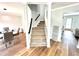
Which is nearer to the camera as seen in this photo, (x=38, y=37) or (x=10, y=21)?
(x=38, y=37)

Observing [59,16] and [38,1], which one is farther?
[59,16]

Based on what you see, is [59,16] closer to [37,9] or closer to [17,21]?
[37,9]

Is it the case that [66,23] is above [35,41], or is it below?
above

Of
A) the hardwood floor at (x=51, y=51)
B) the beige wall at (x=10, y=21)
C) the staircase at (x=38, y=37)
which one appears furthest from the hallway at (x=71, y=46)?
the beige wall at (x=10, y=21)

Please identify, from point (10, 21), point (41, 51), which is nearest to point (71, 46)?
point (41, 51)

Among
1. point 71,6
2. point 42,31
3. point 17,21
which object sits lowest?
point 42,31

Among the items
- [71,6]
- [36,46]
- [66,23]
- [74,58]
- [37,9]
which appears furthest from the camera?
[66,23]

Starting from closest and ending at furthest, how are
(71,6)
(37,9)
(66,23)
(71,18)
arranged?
(71,6) < (37,9) < (71,18) < (66,23)

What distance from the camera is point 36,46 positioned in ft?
Answer: 16.0

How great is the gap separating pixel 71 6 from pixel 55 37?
2093 millimetres

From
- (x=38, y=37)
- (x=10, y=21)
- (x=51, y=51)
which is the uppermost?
(x=10, y=21)

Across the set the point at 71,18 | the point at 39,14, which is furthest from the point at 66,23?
the point at 39,14

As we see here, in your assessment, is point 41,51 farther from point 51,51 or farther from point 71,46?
point 71,46

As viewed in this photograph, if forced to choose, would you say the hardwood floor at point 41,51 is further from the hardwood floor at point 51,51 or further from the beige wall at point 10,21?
the beige wall at point 10,21
